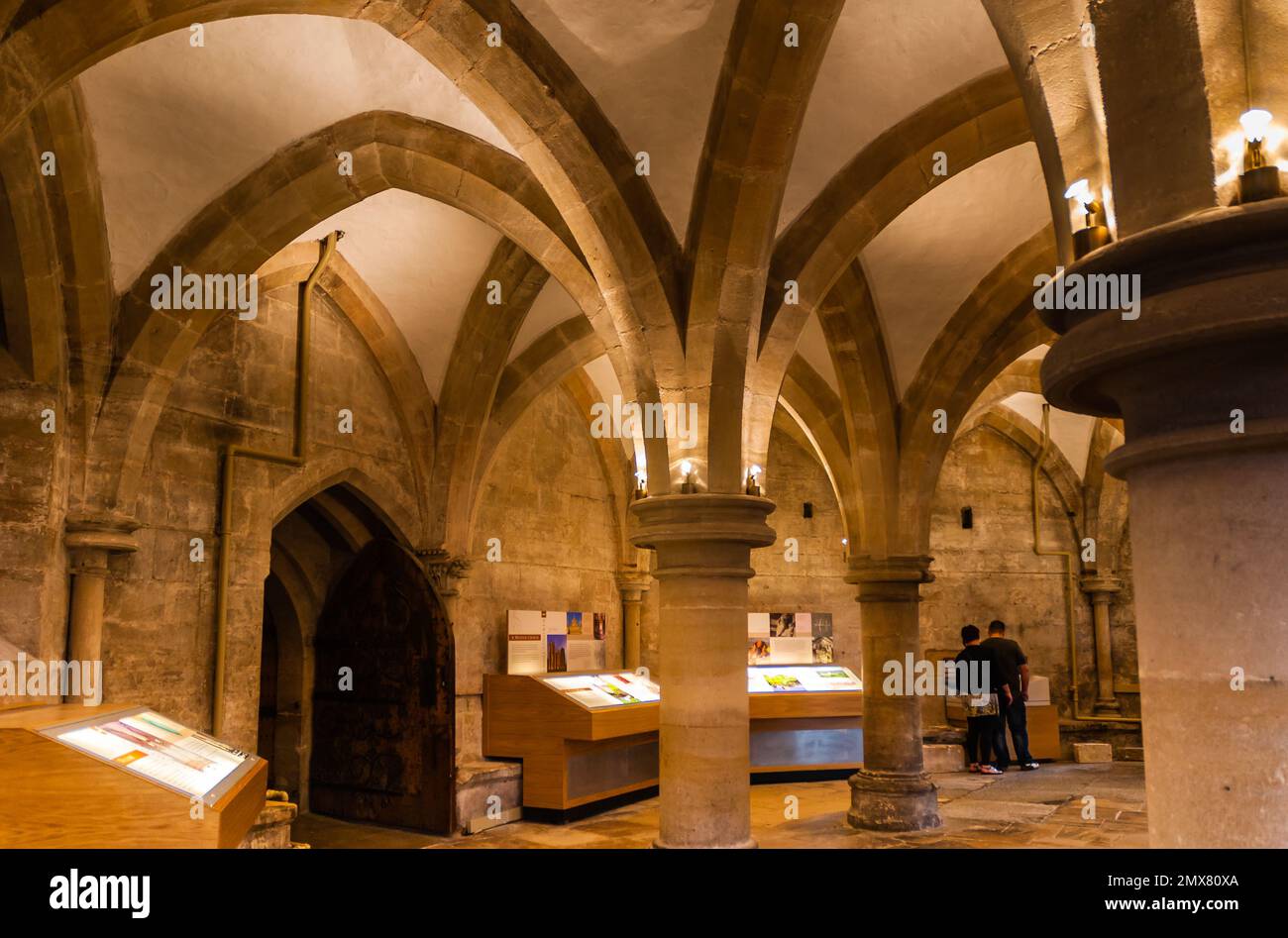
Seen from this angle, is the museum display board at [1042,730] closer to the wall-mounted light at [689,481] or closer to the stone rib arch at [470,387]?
the stone rib arch at [470,387]

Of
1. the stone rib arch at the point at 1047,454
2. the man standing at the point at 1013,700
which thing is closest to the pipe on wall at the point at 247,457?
the man standing at the point at 1013,700

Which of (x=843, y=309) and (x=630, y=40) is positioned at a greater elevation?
(x=630, y=40)

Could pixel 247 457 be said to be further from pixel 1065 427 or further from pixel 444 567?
pixel 1065 427

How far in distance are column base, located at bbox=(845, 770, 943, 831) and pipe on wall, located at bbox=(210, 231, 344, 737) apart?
4.85 metres

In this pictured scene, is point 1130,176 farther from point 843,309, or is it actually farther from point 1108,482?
point 1108,482

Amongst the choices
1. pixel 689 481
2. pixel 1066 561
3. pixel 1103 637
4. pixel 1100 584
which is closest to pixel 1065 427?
pixel 1066 561

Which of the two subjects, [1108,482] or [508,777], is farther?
[1108,482]

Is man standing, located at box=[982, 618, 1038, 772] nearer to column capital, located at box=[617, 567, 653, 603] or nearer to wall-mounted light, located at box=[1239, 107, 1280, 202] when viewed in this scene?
column capital, located at box=[617, 567, 653, 603]

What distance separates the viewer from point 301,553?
396 inches

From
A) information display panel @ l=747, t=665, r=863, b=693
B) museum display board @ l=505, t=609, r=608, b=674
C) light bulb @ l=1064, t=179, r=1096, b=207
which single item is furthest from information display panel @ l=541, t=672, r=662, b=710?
light bulb @ l=1064, t=179, r=1096, b=207

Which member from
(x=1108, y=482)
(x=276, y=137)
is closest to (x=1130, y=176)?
(x=276, y=137)

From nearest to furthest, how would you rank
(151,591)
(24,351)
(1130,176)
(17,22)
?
1. (1130,176)
2. (17,22)
3. (24,351)
4. (151,591)
